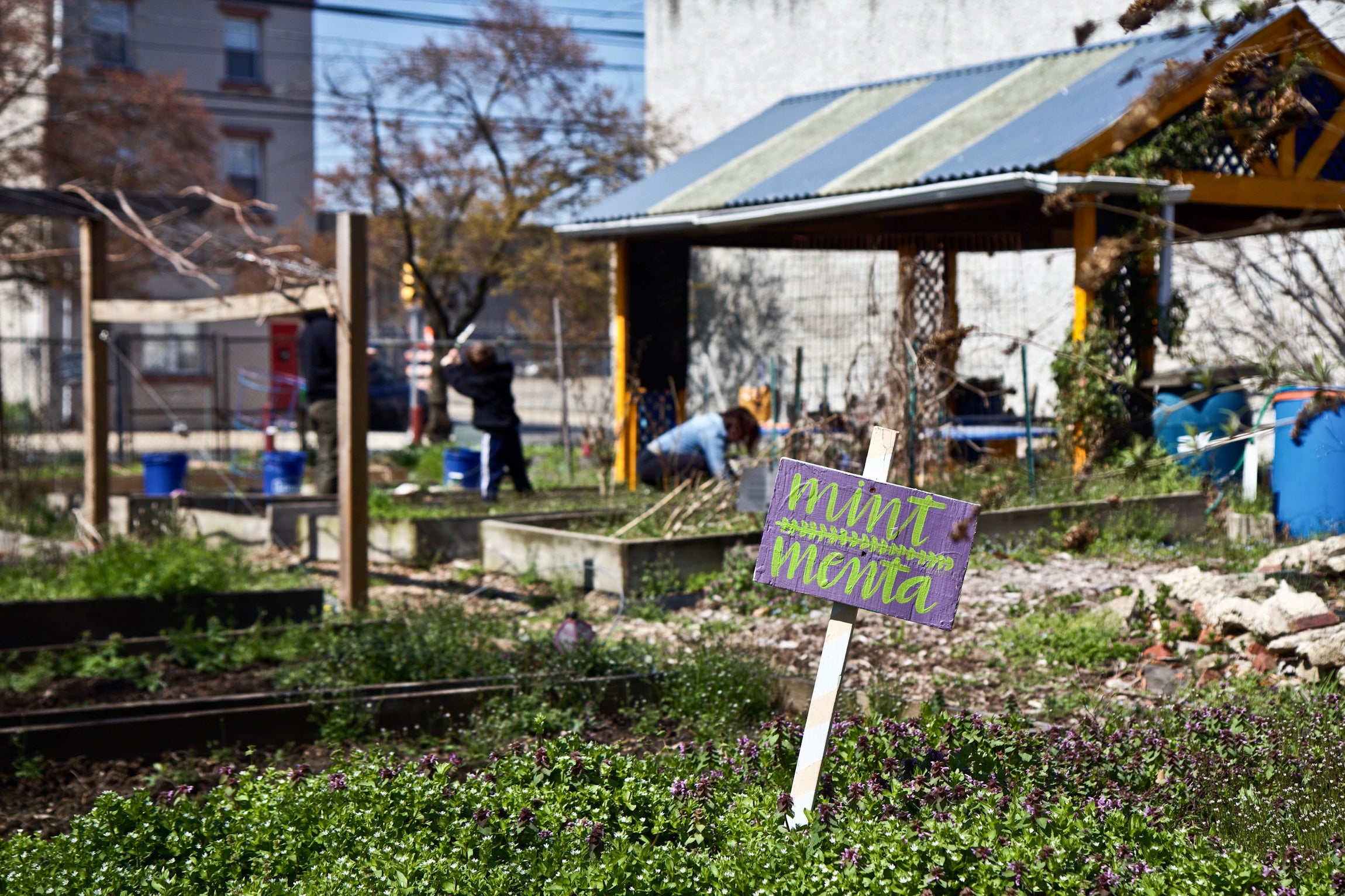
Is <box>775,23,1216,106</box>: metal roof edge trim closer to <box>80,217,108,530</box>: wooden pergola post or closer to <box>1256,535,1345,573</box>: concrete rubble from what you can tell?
<box>1256,535,1345,573</box>: concrete rubble

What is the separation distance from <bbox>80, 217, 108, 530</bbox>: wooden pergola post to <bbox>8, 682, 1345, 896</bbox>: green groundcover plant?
20.6ft

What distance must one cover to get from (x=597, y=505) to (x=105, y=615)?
4531 mm

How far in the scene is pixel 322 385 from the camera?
12.0 meters

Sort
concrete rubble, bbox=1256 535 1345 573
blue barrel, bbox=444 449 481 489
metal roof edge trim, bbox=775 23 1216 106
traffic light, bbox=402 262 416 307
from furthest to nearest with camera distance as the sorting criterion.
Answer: traffic light, bbox=402 262 416 307, blue barrel, bbox=444 449 481 489, metal roof edge trim, bbox=775 23 1216 106, concrete rubble, bbox=1256 535 1345 573

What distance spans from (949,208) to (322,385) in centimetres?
624

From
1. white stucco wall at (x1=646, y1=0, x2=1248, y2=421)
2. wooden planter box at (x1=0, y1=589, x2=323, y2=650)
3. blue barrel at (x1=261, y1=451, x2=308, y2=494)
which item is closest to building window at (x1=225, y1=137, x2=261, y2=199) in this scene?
white stucco wall at (x1=646, y1=0, x2=1248, y2=421)

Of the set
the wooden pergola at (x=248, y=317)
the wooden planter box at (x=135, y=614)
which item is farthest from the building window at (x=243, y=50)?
the wooden planter box at (x=135, y=614)

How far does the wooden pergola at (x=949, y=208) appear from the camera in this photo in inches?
413

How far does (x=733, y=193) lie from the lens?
13633 mm

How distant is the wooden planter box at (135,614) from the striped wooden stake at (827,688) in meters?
4.25

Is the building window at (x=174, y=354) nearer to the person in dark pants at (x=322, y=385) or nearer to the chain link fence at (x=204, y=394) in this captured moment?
the chain link fence at (x=204, y=394)

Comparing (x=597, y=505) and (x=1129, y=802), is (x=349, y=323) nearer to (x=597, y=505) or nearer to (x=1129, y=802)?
(x=597, y=505)

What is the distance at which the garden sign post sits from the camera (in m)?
3.58

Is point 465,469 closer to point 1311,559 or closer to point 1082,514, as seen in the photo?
point 1082,514
